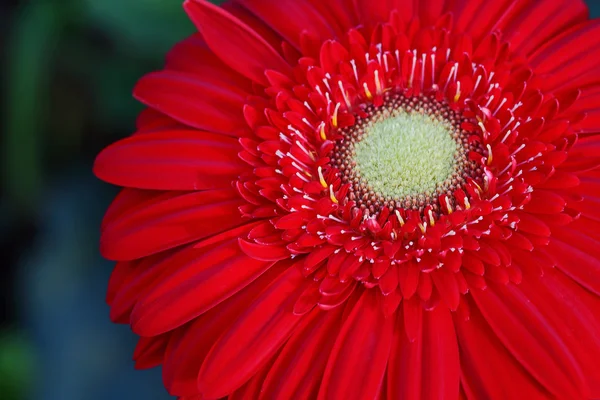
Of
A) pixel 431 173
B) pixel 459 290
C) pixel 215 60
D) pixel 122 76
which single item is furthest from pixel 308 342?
pixel 122 76

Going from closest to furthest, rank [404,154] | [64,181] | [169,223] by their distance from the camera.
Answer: [169,223], [404,154], [64,181]

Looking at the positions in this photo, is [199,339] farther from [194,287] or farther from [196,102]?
[196,102]

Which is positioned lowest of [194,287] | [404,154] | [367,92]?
Result: [194,287]

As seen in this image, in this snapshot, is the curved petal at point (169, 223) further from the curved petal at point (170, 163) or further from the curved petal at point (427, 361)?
the curved petal at point (427, 361)

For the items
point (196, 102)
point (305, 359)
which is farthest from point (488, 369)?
point (196, 102)

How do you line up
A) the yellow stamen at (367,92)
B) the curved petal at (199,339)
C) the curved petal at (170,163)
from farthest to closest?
the yellow stamen at (367,92) → the curved petal at (170,163) → the curved petal at (199,339)

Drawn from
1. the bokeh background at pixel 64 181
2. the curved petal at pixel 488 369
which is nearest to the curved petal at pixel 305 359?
the curved petal at pixel 488 369

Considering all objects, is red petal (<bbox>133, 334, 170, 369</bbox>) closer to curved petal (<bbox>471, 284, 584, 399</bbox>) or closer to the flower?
the flower

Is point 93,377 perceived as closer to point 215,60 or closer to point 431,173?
point 215,60
